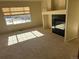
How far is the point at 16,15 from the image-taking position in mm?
5762

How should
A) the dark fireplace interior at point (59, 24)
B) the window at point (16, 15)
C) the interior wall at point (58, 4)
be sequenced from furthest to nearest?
the window at point (16, 15), the interior wall at point (58, 4), the dark fireplace interior at point (59, 24)

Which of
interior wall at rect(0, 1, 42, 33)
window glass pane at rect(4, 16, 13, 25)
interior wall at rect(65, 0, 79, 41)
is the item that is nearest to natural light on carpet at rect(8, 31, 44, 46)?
interior wall at rect(0, 1, 42, 33)

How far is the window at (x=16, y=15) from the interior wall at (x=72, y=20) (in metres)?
3.44

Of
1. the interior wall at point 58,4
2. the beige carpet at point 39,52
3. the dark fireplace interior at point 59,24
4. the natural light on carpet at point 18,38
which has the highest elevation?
the interior wall at point 58,4

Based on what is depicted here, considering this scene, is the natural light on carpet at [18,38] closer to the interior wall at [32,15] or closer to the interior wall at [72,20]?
the interior wall at [32,15]

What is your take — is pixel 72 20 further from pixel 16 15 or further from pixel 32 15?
pixel 16 15

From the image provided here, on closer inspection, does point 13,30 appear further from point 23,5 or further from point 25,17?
point 23,5

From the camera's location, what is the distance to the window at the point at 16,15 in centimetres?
540

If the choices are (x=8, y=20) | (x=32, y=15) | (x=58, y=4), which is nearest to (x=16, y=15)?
(x=8, y=20)

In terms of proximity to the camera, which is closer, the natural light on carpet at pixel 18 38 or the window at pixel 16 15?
the natural light on carpet at pixel 18 38

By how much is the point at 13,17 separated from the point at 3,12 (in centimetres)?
71

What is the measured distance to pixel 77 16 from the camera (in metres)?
3.69

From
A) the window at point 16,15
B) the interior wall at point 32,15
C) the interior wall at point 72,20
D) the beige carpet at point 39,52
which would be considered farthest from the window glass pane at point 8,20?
the interior wall at point 72,20

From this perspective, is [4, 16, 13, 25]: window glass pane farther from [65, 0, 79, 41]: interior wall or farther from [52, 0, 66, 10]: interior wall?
[65, 0, 79, 41]: interior wall
